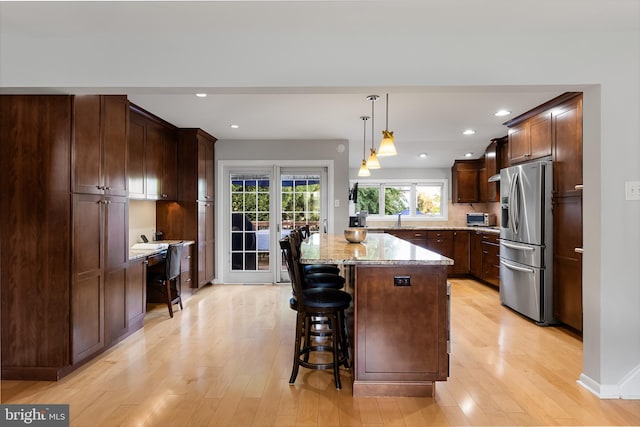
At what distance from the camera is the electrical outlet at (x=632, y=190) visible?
7.45ft

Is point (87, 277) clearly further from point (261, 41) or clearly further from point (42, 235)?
point (261, 41)

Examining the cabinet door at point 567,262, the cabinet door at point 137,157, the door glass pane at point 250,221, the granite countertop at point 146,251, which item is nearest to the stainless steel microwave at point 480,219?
the cabinet door at point 567,262

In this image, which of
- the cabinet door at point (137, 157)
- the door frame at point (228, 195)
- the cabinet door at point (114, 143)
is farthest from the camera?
the door frame at point (228, 195)

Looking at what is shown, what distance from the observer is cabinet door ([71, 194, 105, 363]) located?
2637mm

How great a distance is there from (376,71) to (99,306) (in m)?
2.73

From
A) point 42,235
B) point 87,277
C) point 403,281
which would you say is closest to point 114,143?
point 42,235

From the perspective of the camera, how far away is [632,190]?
89.6 inches

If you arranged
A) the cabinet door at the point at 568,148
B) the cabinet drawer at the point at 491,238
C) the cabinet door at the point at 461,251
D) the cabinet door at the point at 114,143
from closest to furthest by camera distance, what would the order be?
the cabinet door at the point at 114,143, the cabinet door at the point at 568,148, the cabinet drawer at the point at 491,238, the cabinet door at the point at 461,251

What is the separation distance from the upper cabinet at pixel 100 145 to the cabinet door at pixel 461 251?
5.23 metres

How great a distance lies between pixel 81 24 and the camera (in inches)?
83.7

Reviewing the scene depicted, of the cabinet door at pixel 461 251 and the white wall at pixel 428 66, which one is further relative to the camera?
the cabinet door at pixel 461 251

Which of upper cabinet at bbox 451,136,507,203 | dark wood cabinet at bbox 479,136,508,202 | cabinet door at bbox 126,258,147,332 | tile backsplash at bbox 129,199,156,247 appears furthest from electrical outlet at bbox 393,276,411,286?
upper cabinet at bbox 451,136,507,203

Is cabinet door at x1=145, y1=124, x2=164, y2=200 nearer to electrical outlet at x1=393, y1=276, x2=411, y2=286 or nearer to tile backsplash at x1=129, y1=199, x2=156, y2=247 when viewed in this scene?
tile backsplash at x1=129, y1=199, x2=156, y2=247

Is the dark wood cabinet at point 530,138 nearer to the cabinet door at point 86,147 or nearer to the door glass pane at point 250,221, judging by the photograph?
the door glass pane at point 250,221
